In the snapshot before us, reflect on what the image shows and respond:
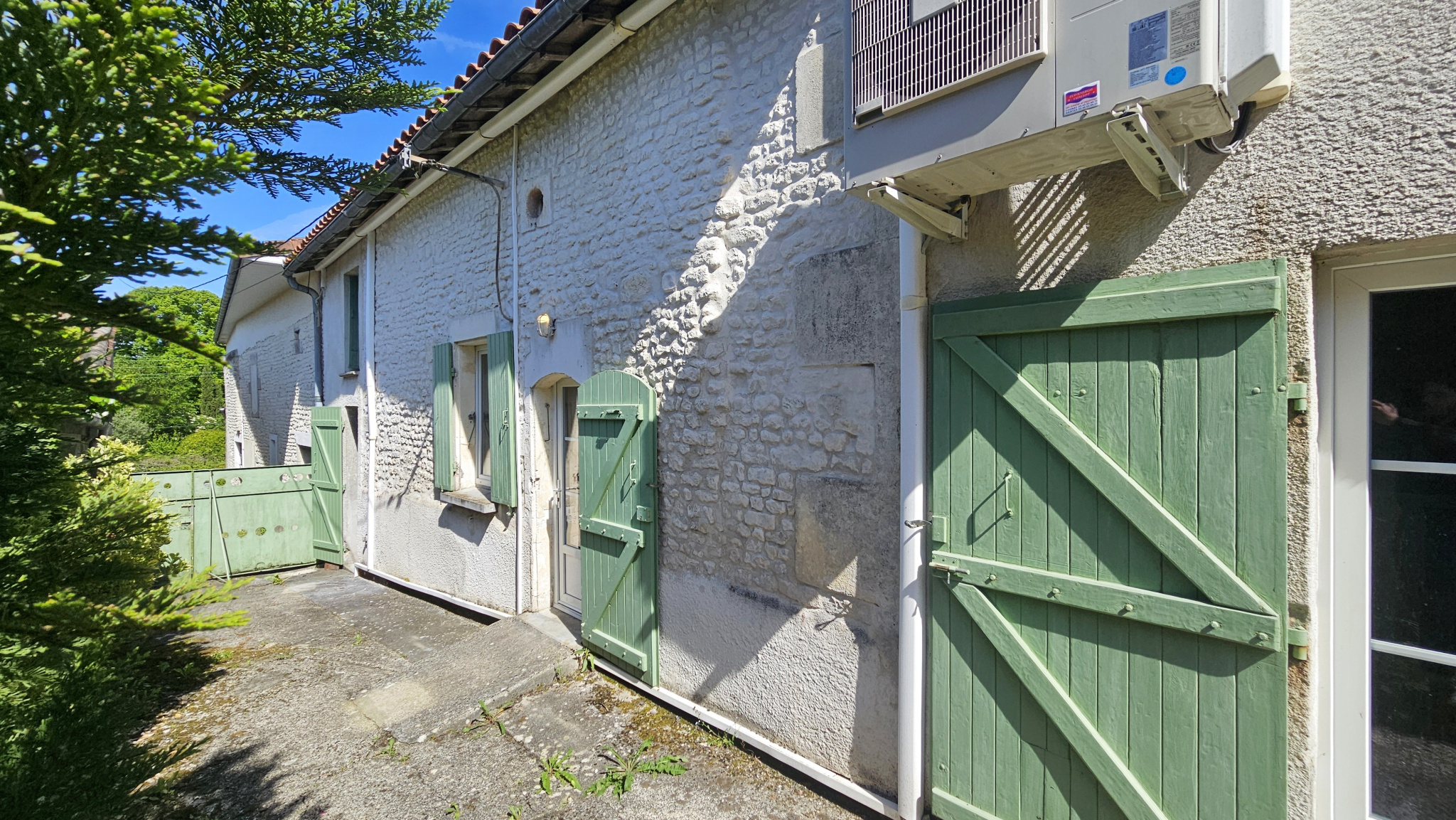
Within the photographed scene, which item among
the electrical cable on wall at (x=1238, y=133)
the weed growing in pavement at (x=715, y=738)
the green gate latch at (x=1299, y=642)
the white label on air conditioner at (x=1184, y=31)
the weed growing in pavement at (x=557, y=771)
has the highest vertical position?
the white label on air conditioner at (x=1184, y=31)

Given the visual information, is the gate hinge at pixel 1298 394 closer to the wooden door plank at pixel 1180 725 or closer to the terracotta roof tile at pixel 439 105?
the wooden door plank at pixel 1180 725

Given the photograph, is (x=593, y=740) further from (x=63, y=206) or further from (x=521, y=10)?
(x=521, y=10)

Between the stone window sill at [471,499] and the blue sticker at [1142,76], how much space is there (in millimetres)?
5452

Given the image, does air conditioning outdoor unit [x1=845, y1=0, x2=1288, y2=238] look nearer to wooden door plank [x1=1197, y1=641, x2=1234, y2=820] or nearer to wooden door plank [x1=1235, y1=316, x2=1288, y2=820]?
wooden door plank [x1=1235, y1=316, x2=1288, y2=820]

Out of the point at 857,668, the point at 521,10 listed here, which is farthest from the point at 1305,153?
the point at 521,10

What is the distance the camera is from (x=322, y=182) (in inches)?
85.7

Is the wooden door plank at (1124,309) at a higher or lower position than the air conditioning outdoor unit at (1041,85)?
lower

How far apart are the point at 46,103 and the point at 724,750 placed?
363cm

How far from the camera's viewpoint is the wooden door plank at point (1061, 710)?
7.43ft

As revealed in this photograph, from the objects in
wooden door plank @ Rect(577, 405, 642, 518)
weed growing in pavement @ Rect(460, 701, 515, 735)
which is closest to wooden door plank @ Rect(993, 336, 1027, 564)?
wooden door plank @ Rect(577, 405, 642, 518)

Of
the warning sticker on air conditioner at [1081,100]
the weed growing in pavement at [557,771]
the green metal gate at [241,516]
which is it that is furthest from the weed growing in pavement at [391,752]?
the green metal gate at [241,516]

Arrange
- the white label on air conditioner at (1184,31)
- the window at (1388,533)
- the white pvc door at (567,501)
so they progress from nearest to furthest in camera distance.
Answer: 1. the white label on air conditioner at (1184,31)
2. the window at (1388,533)
3. the white pvc door at (567,501)

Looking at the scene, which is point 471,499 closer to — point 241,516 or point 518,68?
point 518,68

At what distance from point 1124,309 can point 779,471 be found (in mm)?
1766
